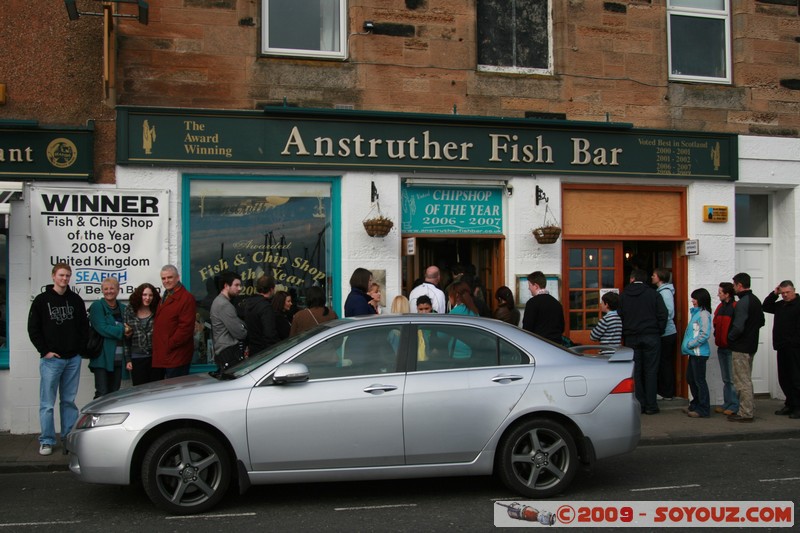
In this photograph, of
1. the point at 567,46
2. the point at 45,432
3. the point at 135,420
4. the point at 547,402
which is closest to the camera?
the point at 135,420

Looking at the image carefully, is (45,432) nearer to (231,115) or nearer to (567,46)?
(231,115)

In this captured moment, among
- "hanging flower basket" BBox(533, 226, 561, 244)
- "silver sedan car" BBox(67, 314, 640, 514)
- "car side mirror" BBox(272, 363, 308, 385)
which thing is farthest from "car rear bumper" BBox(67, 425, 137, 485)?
"hanging flower basket" BBox(533, 226, 561, 244)

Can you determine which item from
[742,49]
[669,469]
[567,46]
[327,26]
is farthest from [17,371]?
[742,49]

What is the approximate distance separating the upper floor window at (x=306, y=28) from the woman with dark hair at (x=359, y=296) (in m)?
3.02

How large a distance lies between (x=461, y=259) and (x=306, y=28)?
3870 mm

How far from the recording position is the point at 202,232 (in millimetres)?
10555

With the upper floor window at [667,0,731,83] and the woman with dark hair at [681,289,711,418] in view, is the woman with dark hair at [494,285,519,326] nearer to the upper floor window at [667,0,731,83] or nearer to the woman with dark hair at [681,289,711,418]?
the woman with dark hair at [681,289,711,418]

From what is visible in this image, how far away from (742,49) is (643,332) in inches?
184

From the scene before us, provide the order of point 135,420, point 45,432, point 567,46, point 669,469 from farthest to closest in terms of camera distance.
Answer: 1. point 567,46
2. point 45,432
3. point 669,469
4. point 135,420

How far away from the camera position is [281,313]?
983 cm

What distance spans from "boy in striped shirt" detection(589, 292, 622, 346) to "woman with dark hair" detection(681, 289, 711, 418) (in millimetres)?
955

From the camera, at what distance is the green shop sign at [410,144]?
1030 centimetres

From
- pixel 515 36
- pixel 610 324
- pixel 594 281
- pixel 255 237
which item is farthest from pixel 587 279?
pixel 255 237

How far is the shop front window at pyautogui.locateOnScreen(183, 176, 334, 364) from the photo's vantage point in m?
10.5
